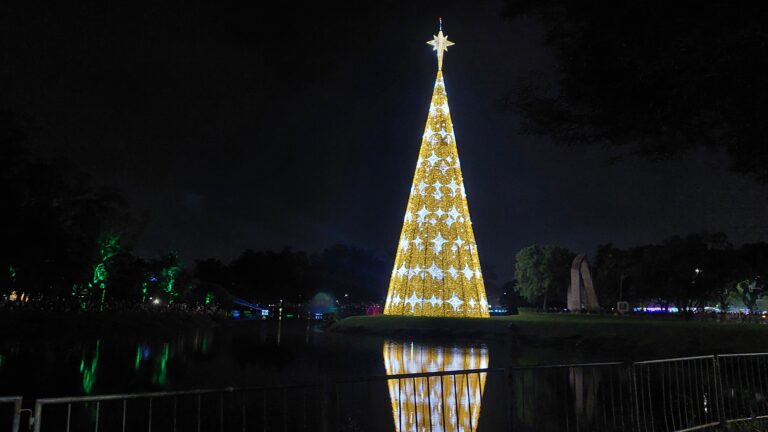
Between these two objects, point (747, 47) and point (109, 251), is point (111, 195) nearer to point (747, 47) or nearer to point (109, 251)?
point (109, 251)

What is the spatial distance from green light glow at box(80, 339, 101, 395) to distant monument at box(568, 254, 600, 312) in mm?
45469

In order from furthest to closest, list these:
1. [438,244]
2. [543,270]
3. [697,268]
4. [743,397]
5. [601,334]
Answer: [543,270] < [697,268] < [438,244] < [601,334] < [743,397]

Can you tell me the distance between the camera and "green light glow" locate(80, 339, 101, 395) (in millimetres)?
12422

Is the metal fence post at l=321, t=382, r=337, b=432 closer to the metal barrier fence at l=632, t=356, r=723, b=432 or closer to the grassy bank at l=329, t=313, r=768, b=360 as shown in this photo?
the metal barrier fence at l=632, t=356, r=723, b=432

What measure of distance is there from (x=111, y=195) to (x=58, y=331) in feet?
31.1

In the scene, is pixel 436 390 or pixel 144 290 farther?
pixel 144 290

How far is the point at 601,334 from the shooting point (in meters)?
24.9

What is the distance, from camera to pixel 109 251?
134 ft

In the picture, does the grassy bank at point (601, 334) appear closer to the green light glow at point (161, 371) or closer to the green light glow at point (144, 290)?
the green light glow at point (161, 371)

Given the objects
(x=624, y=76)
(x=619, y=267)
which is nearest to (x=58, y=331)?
(x=624, y=76)

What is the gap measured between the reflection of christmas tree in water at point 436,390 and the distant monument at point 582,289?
3538 cm

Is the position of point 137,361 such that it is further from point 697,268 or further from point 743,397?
point 697,268

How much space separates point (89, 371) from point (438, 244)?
59.9ft

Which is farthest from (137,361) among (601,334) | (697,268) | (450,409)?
(697,268)
